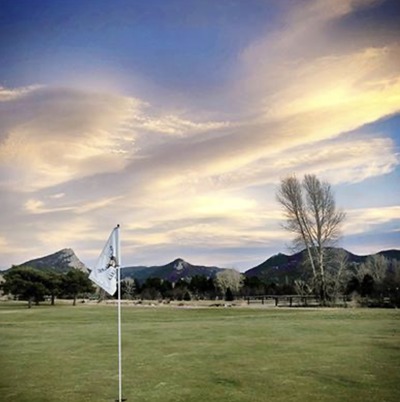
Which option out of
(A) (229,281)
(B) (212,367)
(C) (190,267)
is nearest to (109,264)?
(B) (212,367)

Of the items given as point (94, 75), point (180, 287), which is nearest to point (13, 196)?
point (94, 75)

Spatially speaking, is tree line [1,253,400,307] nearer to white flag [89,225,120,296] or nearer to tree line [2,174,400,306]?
tree line [2,174,400,306]

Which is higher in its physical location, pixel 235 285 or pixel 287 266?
pixel 287 266

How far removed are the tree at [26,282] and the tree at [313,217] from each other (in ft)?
64.6

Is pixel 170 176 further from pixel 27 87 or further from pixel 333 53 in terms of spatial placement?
pixel 333 53

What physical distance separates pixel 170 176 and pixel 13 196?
14.3 feet

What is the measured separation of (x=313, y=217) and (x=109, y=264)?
697 inches

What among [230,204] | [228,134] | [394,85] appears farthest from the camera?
[230,204]

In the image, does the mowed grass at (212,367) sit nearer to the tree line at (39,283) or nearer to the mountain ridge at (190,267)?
the mountain ridge at (190,267)

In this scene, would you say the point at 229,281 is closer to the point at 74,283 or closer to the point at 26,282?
the point at 74,283

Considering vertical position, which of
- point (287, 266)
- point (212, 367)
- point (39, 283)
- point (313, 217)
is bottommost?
point (212, 367)

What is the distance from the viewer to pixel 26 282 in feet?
112

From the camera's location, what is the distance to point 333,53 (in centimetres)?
1066

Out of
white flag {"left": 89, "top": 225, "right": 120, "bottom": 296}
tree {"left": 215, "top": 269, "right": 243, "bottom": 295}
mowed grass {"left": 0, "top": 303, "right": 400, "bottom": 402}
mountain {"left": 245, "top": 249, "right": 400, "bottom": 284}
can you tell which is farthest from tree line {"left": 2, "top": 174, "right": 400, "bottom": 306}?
white flag {"left": 89, "top": 225, "right": 120, "bottom": 296}
